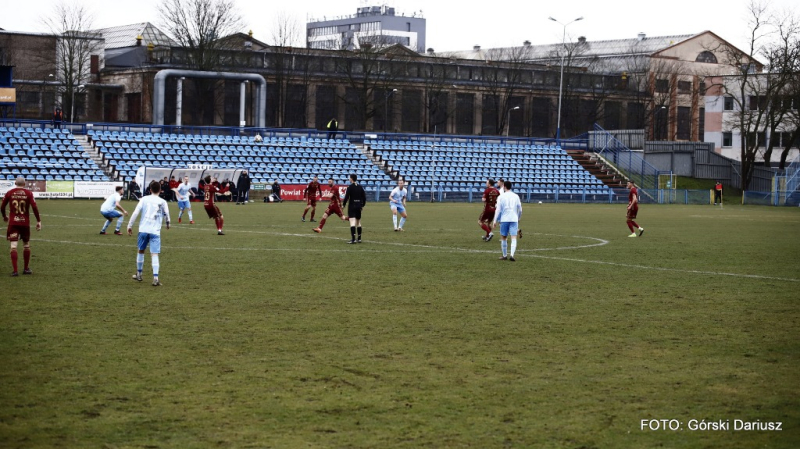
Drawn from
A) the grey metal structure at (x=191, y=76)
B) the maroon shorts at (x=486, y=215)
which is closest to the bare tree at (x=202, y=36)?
the grey metal structure at (x=191, y=76)

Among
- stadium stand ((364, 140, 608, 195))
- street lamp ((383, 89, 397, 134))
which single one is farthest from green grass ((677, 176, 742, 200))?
street lamp ((383, 89, 397, 134))

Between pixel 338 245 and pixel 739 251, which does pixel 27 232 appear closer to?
pixel 338 245

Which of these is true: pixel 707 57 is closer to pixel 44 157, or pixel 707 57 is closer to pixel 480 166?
pixel 480 166

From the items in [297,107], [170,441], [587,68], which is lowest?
[170,441]

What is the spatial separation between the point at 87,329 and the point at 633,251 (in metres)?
16.6

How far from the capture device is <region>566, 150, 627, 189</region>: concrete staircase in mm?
70056

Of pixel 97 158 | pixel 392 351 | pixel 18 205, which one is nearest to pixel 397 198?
pixel 18 205

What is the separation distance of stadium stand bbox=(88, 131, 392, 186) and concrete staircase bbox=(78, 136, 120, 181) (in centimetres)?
23

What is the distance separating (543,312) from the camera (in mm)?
14273

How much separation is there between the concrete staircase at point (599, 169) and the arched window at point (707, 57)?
31794 mm

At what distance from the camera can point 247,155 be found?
199 feet

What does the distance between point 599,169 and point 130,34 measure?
55643mm

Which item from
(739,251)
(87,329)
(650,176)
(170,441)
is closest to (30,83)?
(650,176)

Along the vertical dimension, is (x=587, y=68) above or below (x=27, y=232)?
above
